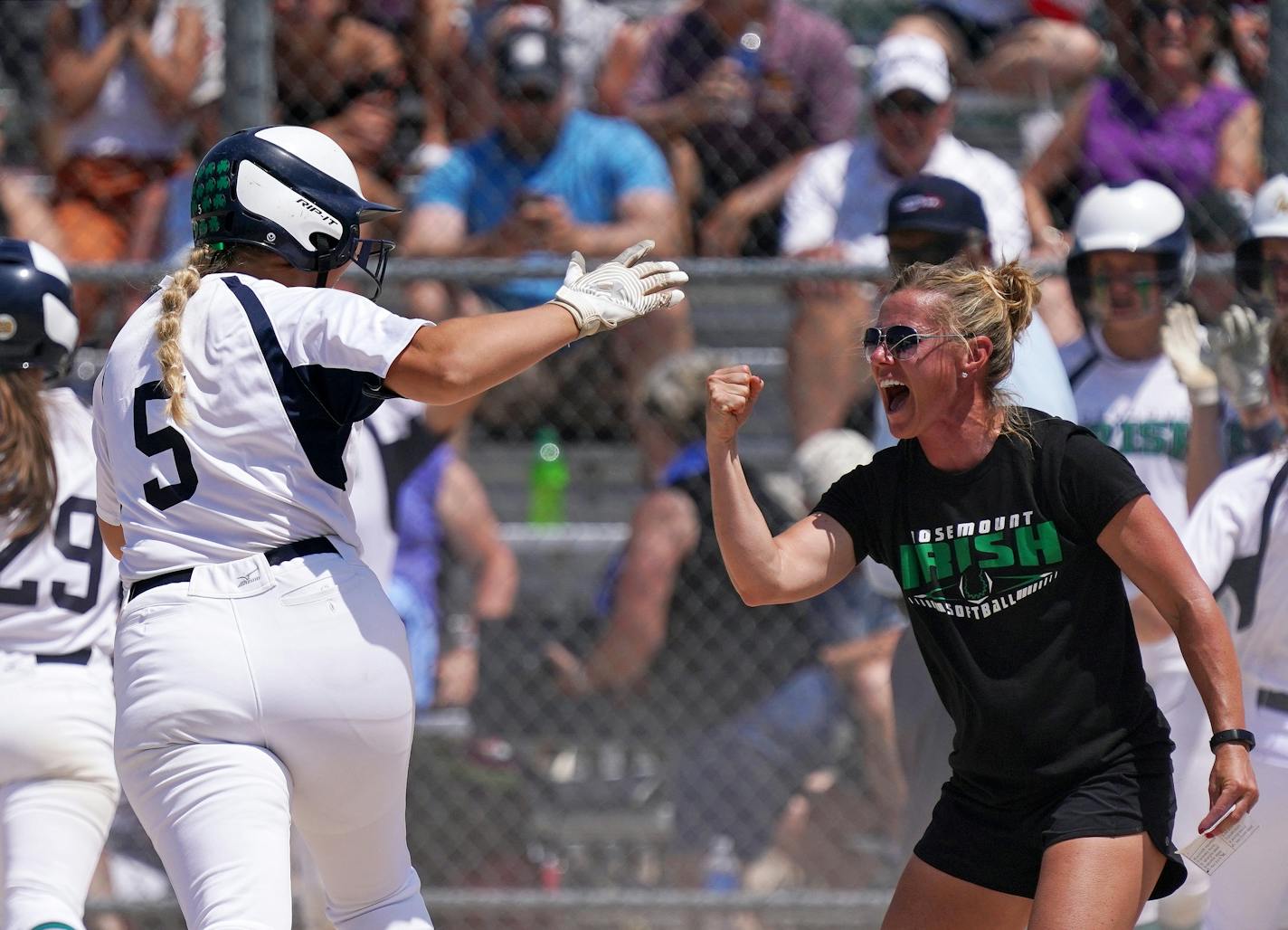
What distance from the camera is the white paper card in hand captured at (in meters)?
2.97

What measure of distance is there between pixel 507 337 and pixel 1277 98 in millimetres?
3474

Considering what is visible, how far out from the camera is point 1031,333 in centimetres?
380

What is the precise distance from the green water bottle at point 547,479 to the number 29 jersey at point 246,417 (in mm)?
3535

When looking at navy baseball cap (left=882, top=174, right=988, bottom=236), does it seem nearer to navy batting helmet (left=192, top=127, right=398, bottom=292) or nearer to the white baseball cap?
the white baseball cap

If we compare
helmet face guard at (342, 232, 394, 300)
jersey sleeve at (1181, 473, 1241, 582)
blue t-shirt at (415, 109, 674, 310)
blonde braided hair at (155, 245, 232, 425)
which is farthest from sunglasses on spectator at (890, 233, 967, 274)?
blue t-shirt at (415, 109, 674, 310)

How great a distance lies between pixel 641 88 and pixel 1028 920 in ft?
14.7

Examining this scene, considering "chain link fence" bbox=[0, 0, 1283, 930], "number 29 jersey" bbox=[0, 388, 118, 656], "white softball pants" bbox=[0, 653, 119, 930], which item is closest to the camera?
"white softball pants" bbox=[0, 653, 119, 930]

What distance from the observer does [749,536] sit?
10.1 ft

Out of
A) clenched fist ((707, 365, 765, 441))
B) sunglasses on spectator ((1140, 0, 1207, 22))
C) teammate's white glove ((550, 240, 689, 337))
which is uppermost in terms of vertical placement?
sunglasses on spectator ((1140, 0, 1207, 22))

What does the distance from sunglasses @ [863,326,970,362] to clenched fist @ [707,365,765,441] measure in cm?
25

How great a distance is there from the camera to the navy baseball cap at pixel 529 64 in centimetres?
608

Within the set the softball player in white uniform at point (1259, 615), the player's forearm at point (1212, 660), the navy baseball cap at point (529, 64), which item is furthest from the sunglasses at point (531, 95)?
the player's forearm at point (1212, 660)

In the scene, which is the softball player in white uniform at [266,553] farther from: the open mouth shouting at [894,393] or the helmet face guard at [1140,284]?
the helmet face guard at [1140,284]

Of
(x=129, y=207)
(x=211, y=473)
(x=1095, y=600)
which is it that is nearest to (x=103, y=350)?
(x=129, y=207)
